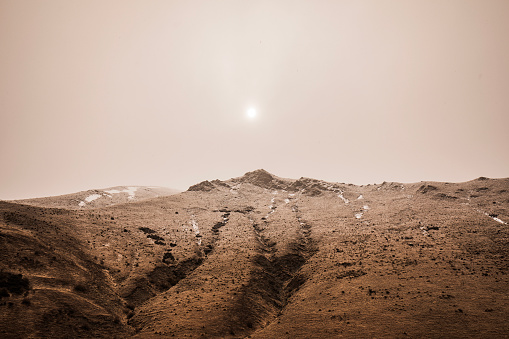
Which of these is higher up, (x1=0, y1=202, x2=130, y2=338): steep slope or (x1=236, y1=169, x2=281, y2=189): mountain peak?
(x1=236, y1=169, x2=281, y2=189): mountain peak

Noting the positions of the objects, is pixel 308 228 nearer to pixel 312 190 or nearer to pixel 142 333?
pixel 312 190

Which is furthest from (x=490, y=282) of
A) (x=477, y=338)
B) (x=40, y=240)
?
(x=40, y=240)

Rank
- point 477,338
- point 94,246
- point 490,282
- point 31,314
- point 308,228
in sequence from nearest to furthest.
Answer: point 477,338 → point 31,314 → point 490,282 → point 94,246 → point 308,228

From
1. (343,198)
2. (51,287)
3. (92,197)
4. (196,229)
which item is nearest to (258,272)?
(196,229)

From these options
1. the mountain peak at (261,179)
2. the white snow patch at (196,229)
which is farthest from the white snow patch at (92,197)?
the mountain peak at (261,179)

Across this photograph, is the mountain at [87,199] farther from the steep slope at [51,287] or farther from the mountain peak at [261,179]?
the mountain peak at [261,179]

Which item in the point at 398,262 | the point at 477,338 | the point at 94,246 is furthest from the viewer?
the point at 94,246

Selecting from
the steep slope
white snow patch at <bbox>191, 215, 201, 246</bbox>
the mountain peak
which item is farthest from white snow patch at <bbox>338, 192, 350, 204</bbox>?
the steep slope

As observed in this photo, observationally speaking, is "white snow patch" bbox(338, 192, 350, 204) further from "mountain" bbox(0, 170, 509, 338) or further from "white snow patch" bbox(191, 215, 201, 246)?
"white snow patch" bbox(191, 215, 201, 246)

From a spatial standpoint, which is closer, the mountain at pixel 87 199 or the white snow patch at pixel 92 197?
the mountain at pixel 87 199
